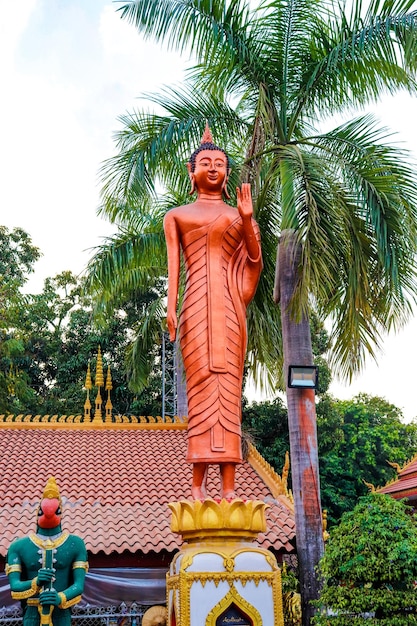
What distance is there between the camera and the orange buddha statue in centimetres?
582

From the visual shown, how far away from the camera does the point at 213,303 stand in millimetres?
6105

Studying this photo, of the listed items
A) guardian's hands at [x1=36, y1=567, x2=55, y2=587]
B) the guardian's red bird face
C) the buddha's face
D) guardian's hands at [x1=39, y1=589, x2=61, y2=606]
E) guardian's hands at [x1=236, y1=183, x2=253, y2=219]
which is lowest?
guardian's hands at [x1=39, y1=589, x2=61, y2=606]

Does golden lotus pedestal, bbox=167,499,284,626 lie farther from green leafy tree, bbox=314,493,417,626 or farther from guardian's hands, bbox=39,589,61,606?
guardian's hands, bbox=39,589,61,606

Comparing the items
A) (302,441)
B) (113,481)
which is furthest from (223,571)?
(113,481)

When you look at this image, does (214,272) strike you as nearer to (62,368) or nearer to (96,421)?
(96,421)

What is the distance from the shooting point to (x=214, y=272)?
6.21m

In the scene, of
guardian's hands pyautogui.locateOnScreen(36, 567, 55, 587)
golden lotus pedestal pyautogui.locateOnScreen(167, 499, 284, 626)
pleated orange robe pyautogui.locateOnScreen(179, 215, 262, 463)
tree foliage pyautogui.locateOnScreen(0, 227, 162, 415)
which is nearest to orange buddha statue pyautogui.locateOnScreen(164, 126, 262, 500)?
pleated orange robe pyautogui.locateOnScreen(179, 215, 262, 463)

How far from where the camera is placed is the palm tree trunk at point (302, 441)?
7523mm

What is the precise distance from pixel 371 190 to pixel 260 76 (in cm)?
220

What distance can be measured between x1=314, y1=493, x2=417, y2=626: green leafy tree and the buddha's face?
3.24 metres

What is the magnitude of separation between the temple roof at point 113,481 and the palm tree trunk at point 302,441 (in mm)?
1316

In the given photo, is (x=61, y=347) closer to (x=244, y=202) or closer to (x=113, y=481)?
(x=113, y=481)

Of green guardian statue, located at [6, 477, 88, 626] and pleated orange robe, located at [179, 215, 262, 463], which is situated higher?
pleated orange robe, located at [179, 215, 262, 463]

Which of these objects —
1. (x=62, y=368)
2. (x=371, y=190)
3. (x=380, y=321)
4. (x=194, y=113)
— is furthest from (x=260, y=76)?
(x=62, y=368)
